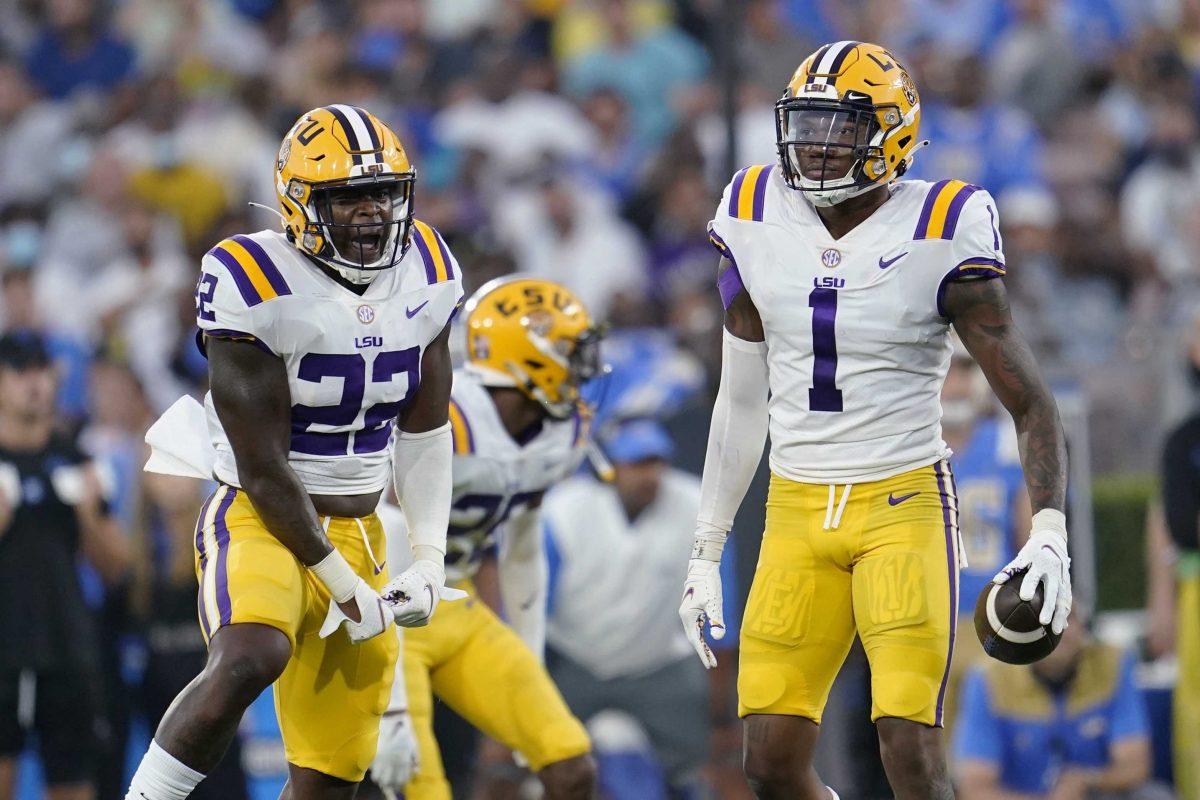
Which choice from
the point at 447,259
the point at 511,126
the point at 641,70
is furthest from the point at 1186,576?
the point at 641,70

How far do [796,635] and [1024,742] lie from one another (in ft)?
8.17

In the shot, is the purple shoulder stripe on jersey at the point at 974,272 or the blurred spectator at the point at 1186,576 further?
the blurred spectator at the point at 1186,576

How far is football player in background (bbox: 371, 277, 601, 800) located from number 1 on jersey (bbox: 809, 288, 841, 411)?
4.14ft

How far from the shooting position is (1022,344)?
4281 millimetres

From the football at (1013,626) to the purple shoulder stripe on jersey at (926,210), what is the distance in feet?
2.68

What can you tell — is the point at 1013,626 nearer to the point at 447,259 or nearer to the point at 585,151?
the point at 447,259

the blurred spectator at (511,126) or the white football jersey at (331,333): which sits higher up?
the blurred spectator at (511,126)

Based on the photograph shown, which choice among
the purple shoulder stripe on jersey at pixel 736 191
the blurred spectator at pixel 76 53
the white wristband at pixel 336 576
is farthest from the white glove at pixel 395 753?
the blurred spectator at pixel 76 53

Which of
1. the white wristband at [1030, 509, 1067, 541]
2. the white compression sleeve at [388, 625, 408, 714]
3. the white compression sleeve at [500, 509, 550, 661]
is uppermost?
→ the white wristband at [1030, 509, 1067, 541]

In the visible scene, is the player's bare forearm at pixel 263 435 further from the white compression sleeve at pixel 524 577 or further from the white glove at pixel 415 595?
the white compression sleeve at pixel 524 577

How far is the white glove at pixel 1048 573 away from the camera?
3979mm

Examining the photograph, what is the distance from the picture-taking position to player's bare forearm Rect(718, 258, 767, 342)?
179 inches

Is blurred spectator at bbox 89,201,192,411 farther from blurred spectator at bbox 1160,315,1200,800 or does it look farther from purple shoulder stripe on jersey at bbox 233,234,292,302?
purple shoulder stripe on jersey at bbox 233,234,292,302

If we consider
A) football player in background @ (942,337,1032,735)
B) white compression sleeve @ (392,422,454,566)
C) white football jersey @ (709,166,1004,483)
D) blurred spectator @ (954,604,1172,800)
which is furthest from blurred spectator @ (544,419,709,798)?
white football jersey @ (709,166,1004,483)
